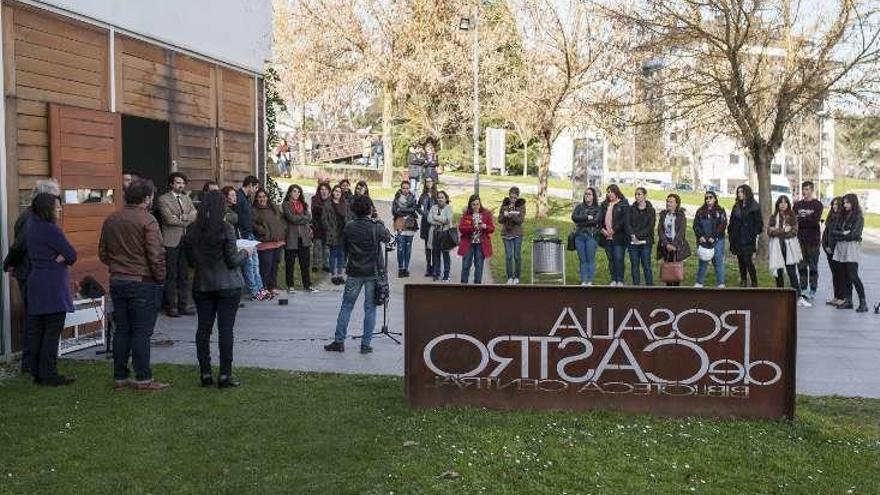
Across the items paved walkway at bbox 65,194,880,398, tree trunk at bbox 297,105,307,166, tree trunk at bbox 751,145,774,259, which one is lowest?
paved walkway at bbox 65,194,880,398

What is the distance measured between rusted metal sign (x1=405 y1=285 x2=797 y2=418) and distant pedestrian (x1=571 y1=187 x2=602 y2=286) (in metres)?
8.30

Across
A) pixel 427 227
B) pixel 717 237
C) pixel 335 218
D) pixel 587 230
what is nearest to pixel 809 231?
pixel 717 237

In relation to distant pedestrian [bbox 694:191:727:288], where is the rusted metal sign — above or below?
below

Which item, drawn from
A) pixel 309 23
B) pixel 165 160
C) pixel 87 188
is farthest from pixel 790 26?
pixel 309 23

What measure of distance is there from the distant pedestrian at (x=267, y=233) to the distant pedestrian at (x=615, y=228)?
203 inches

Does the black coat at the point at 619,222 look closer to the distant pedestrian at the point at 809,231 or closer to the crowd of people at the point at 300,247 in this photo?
the crowd of people at the point at 300,247

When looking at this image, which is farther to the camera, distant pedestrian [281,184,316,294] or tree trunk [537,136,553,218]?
tree trunk [537,136,553,218]

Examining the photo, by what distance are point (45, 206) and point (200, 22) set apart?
6.01m

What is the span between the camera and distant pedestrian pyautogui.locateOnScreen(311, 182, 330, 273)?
16406 mm

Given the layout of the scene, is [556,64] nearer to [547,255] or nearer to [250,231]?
[547,255]

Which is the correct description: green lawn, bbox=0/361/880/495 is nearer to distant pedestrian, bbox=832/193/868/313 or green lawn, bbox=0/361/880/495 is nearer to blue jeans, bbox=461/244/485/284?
distant pedestrian, bbox=832/193/868/313

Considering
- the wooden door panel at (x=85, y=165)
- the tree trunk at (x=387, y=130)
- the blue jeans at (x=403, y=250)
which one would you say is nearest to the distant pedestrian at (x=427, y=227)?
the blue jeans at (x=403, y=250)

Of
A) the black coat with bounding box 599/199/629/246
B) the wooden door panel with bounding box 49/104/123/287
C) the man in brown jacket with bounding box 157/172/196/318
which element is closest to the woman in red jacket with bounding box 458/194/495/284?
the black coat with bounding box 599/199/629/246

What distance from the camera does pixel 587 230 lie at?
50.9ft
